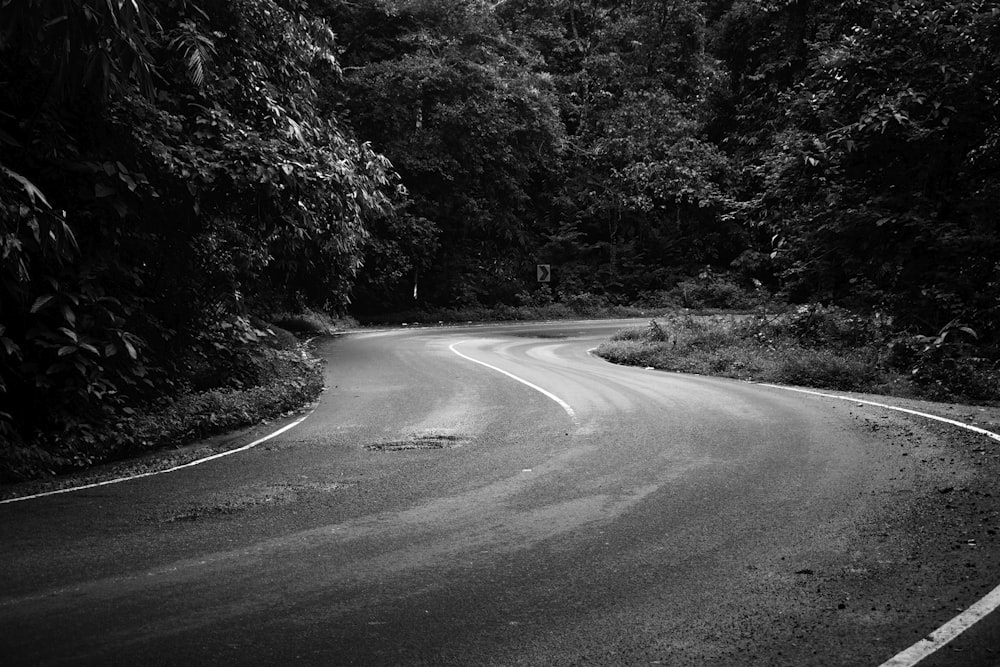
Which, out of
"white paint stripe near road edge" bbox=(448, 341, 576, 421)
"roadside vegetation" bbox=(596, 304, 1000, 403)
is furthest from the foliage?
"roadside vegetation" bbox=(596, 304, 1000, 403)

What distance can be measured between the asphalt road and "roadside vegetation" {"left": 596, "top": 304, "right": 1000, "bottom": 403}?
4.89 m

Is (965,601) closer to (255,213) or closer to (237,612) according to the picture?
(237,612)

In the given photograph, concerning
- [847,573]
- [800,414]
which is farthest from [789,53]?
[847,573]

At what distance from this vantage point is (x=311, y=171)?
11.0m

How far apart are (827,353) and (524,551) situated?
47.4 ft

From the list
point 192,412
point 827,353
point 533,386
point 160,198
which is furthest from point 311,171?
point 827,353

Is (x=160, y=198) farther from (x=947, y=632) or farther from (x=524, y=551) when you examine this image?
(x=947, y=632)

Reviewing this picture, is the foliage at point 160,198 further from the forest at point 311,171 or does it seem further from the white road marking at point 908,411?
the white road marking at point 908,411

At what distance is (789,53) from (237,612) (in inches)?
1603

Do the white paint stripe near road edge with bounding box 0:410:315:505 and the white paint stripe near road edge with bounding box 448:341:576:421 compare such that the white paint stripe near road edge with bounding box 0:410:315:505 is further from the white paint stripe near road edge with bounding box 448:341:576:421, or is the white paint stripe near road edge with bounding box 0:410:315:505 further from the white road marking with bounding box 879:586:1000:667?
the white road marking with bounding box 879:586:1000:667

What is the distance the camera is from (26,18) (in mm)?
4387

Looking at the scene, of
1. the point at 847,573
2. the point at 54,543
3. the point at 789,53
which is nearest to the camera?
the point at 847,573

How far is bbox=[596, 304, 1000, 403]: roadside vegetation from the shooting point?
14953 millimetres

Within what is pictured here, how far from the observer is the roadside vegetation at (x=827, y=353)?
1495cm
